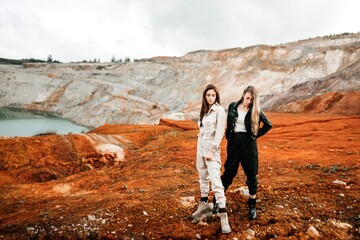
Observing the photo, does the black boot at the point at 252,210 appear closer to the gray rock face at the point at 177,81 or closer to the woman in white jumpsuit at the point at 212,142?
the woman in white jumpsuit at the point at 212,142

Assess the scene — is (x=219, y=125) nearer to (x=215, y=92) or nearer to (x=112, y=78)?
(x=215, y=92)

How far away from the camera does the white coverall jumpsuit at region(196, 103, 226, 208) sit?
148 inches

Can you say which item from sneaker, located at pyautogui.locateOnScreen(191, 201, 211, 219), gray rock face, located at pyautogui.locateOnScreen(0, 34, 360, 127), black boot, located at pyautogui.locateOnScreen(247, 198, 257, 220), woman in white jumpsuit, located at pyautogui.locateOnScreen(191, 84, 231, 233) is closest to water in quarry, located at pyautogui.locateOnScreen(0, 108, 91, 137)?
gray rock face, located at pyautogui.locateOnScreen(0, 34, 360, 127)

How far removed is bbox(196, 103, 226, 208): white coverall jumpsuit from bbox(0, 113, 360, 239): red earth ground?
0.56 metres

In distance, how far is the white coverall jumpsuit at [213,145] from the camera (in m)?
3.76

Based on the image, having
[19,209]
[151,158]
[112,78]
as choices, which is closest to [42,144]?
[151,158]

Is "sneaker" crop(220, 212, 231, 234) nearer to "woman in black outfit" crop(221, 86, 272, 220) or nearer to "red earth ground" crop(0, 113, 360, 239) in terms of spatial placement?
"red earth ground" crop(0, 113, 360, 239)

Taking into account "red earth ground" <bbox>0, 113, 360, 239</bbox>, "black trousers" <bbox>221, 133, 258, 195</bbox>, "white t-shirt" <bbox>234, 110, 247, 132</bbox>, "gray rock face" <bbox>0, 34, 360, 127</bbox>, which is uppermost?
"gray rock face" <bbox>0, 34, 360, 127</bbox>

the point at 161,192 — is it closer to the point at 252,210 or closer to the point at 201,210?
the point at 201,210

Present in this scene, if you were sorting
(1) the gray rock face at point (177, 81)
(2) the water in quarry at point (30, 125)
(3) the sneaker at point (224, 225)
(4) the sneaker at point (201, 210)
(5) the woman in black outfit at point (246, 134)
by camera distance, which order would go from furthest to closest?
(1) the gray rock face at point (177, 81)
(2) the water in quarry at point (30, 125)
(4) the sneaker at point (201, 210)
(5) the woman in black outfit at point (246, 134)
(3) the sneaker at point (224, 225)

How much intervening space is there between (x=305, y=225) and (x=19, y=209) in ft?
16.8

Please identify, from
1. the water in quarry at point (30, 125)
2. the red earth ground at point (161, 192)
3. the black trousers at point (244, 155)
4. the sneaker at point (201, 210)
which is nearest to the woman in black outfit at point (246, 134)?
the black trousers at point (244, 155)

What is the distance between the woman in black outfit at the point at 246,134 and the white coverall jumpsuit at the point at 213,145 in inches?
9.1

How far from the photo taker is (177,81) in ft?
158
